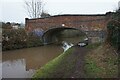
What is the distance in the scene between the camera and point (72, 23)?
26.3m

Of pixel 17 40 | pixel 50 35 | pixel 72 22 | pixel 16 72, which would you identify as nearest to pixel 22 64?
pixel 16 72

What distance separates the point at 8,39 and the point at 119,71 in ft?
50.5

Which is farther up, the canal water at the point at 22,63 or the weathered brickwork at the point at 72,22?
the weathered brickwork at the point at 72,22

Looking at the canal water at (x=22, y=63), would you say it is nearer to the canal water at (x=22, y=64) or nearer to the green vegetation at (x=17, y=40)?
the canal water at (x=22, y=64)

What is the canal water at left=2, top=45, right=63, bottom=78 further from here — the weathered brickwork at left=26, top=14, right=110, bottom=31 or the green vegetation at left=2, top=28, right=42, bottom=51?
the weathered brickwork at left=26, top=14, right=110, bottom=31

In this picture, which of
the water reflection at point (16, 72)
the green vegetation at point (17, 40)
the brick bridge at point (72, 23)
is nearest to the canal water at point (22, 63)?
the water reflection at point (16, 72)

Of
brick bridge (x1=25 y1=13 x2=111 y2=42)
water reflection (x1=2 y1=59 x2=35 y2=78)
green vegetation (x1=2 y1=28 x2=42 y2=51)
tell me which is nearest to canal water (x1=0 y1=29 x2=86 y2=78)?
water reflection (x1=2 y1=59 x2=35 y2=78)

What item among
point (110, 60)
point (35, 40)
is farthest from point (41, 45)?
point (110, 60)

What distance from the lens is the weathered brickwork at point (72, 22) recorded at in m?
24.8

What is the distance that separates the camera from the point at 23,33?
2547 cm

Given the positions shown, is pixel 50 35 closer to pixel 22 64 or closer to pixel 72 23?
pixel 72 23

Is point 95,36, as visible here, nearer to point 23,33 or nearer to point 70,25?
point 70,25

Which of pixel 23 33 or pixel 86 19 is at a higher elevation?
pixel 86 19

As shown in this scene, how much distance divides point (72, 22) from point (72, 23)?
4.5 inches
